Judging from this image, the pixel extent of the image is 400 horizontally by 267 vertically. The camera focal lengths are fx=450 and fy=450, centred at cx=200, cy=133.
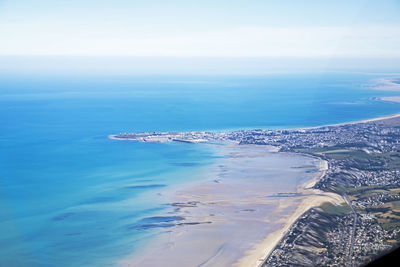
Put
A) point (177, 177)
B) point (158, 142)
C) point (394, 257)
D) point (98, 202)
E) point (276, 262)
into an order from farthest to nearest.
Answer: point (158, 142)
point (177, 177)
point (98, 202)
point (276, 262)
point (394, 257)

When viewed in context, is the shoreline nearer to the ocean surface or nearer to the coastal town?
the coastal town

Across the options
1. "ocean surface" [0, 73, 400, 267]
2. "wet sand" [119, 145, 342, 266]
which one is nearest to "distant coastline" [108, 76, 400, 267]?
"wet sand" [119, 145, 342, 266]

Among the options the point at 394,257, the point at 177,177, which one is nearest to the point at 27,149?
the point at 177,177

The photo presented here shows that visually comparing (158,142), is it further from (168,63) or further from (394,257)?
(168,63)

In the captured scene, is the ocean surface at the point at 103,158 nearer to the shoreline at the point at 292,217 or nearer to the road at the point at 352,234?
the shoreline at the point at 292,217

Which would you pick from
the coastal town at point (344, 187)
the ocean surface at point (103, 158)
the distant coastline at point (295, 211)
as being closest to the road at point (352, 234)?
the coastal town at point (344, 187)
